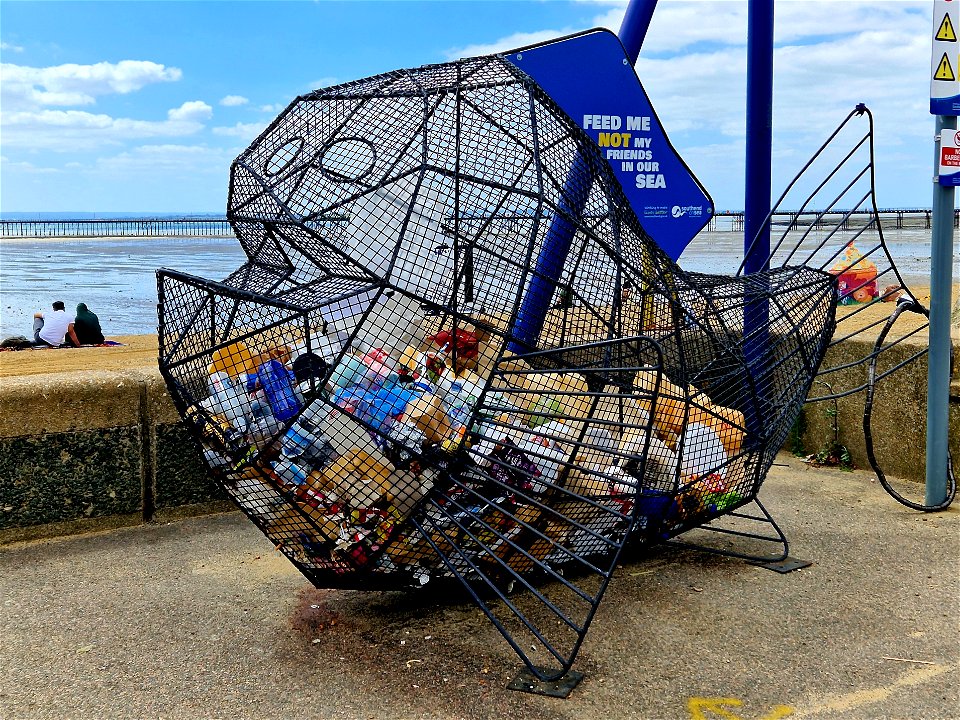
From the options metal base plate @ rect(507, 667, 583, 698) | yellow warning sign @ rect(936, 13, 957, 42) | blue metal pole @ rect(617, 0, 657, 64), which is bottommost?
metal base plate @ rect(507, 667, 583, 698)

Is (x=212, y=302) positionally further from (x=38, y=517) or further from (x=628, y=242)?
(x=38, y=517)

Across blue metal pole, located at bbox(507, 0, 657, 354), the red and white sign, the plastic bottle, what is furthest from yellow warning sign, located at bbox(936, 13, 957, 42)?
the plastic bottle

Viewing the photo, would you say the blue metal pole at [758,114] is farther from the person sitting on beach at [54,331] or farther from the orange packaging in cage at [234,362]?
the person sitting on beach at [54,331]

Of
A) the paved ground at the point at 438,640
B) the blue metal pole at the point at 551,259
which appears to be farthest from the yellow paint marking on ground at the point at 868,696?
the blue metal pole at the point at 551,259

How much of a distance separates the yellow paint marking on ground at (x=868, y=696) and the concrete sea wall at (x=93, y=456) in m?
2.51

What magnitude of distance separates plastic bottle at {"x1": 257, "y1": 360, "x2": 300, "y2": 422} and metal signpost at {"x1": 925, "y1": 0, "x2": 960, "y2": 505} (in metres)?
3.75

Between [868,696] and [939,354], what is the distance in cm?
265

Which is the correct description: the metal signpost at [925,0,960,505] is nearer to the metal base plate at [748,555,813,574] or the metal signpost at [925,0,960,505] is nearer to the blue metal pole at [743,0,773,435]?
the blue metal pole at [743,0,773,435]

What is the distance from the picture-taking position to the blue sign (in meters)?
5.62

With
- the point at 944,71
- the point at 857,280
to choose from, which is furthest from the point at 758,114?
the point at 857,280

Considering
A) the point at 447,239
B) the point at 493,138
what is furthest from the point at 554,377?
the point at 493,138

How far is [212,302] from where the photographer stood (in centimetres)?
343

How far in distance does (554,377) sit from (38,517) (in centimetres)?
283

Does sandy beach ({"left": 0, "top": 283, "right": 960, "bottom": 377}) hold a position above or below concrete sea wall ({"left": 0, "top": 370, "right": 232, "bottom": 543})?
above
